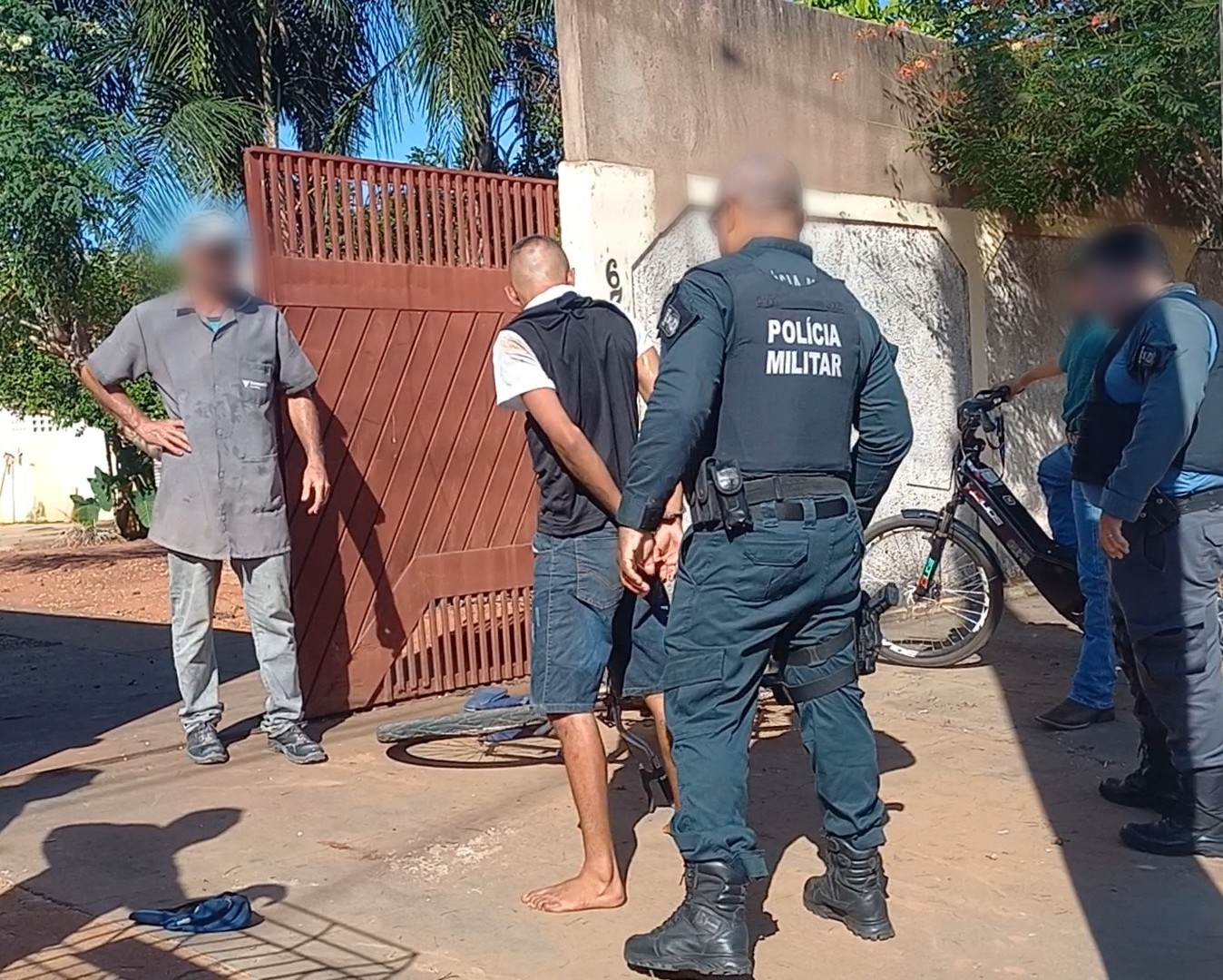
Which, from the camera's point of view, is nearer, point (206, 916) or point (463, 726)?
point (206, 916)

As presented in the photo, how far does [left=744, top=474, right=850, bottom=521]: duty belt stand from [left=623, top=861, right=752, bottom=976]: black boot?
86cm

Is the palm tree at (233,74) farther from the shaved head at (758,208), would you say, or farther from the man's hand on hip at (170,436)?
the shaved head at (758,208)

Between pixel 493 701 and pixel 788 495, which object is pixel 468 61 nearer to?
pixel 493 701

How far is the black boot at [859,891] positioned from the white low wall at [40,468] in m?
22.8

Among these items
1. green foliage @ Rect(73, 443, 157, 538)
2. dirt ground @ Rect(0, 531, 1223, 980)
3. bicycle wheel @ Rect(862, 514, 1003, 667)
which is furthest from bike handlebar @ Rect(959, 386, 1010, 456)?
green foliage @ Rect(73, 443, 157, 538)

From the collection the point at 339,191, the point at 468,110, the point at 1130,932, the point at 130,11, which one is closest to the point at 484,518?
the point at 339,191

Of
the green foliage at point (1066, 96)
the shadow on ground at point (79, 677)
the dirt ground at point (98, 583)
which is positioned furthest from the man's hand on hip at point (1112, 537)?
the dirt ground at point (98, 583)

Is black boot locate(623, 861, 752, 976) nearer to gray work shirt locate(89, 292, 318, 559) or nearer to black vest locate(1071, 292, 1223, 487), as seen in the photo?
black vest locate(1071, 292, 1223, 487)

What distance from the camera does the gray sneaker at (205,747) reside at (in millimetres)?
5326

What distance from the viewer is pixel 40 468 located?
25266 mm

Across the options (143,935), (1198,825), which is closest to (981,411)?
(1198,825)

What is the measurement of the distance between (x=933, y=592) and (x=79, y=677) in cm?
446

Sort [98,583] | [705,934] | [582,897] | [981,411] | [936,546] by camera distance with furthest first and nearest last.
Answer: [98,583], [936,546], [981,411], [582,897], [705,934]

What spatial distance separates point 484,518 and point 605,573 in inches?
101
